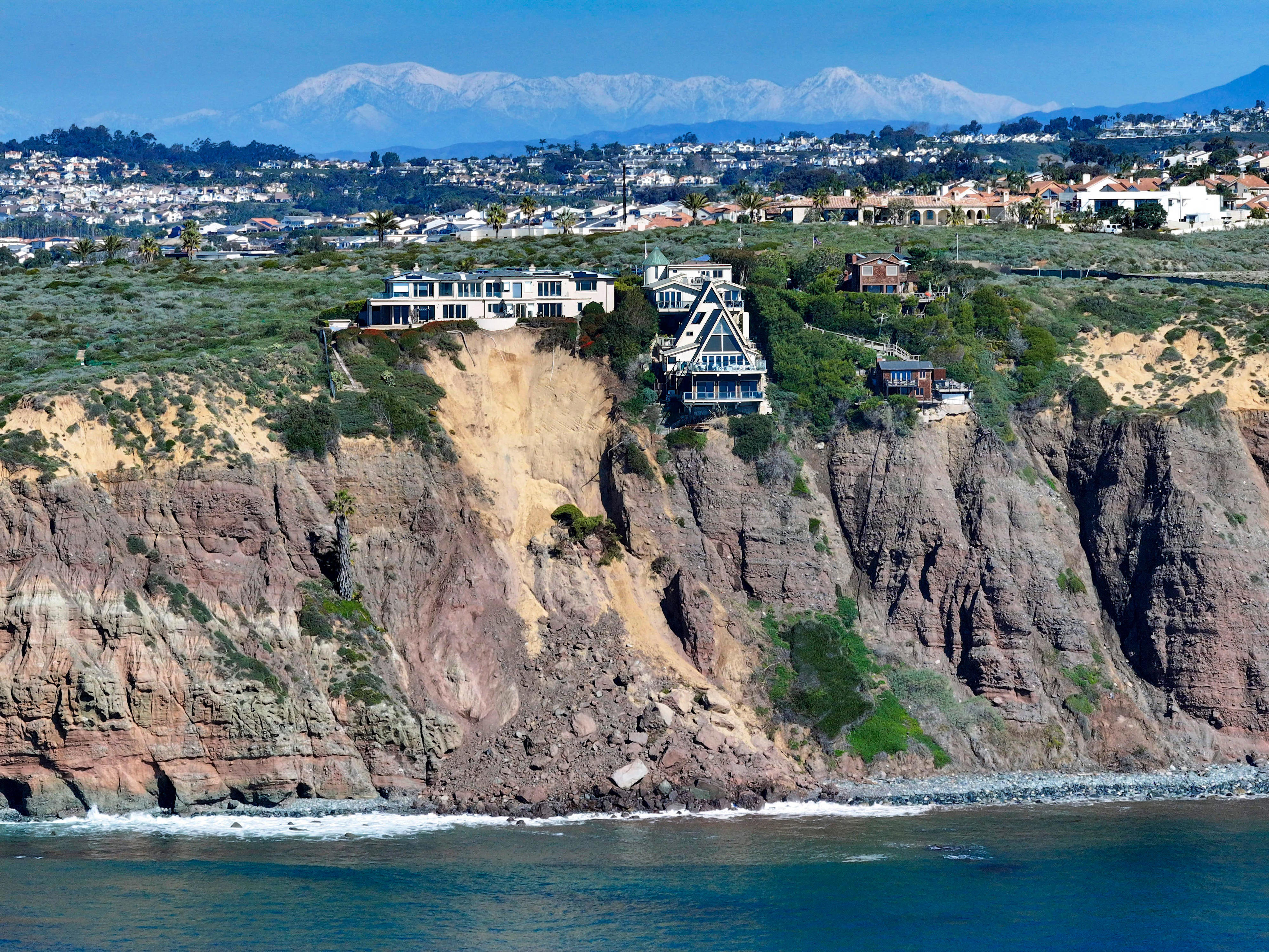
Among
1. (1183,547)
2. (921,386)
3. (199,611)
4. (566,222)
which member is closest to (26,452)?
(199,611)

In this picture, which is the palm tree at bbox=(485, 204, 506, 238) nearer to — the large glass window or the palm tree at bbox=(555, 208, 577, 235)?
the palm tree at bbox=(555, 208, 577, 235)

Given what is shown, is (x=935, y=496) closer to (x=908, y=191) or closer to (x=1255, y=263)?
(x=1255, y=263)

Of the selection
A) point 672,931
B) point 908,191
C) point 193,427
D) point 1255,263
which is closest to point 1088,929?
point 672,931

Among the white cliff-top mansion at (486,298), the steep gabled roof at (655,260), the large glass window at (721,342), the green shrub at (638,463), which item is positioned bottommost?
the green shrub at (638,463)

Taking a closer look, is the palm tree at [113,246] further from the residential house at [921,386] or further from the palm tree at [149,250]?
the residential house at [921,386]

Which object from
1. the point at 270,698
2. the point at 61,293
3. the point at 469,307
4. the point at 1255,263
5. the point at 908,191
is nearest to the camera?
the point at 270,698

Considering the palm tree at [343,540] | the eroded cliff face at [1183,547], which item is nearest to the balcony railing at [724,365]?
the eroded cliff face at [1183,547]

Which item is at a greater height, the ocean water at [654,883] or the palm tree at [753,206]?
the palm tree at [753,206]
